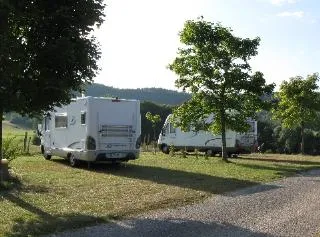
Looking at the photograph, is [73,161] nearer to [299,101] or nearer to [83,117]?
[83,117]

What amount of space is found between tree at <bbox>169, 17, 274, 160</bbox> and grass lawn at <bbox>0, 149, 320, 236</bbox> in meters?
3.77

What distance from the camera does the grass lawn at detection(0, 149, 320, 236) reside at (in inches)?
381

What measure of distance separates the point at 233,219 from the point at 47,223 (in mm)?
3412

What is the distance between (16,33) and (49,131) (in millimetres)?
11437

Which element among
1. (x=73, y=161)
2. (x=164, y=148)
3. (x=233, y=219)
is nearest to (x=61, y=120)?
(x=73, y=161)

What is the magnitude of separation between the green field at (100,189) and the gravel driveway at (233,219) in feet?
1.69

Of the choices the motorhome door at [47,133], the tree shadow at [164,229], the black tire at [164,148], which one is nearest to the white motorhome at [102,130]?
the motorhome door at [47,133]

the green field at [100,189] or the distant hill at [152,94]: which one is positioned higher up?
the distant hill at [152,94]

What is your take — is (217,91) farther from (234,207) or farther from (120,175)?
(234,207)

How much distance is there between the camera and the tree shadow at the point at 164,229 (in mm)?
8641

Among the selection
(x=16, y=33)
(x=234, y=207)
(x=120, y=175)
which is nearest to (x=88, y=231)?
(x=234, y=207)

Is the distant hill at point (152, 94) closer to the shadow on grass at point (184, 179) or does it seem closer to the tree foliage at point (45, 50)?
the shadow on grass at point (184, 179)

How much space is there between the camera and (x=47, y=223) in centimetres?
916

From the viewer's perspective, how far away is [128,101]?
1973 centimetres
